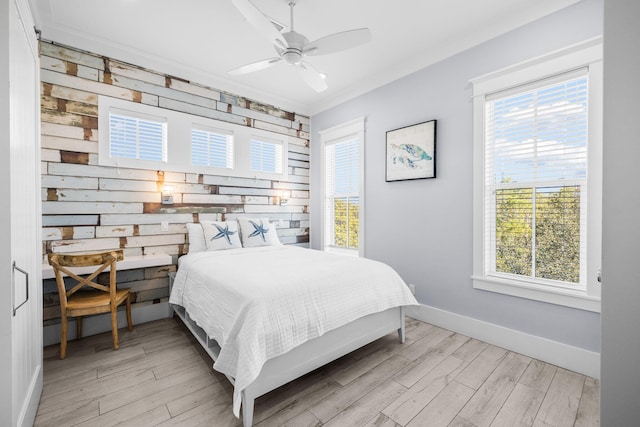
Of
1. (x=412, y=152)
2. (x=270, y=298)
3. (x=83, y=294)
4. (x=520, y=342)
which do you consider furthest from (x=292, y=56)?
(x=520, y=342)

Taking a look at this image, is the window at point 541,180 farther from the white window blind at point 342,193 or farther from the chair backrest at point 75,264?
the chair backrest at point 75,264

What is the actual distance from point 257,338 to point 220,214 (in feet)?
8.07

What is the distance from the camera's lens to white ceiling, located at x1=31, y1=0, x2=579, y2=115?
2.37 metres

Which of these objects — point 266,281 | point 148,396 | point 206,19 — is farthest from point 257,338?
point 206,19

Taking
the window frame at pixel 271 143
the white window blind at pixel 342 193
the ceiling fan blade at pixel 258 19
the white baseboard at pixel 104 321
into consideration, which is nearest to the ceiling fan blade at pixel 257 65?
the ceiling fan blade at pixel 258 19

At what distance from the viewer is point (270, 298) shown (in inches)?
68.9

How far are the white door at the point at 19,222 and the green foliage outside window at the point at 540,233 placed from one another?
334cm

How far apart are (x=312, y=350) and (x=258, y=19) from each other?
227 cm

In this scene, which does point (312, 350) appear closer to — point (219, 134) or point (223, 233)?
point (223, 233)

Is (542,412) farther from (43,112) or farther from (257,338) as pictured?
(43,112)

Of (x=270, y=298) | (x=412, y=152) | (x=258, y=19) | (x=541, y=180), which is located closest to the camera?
(x=270, y=298)

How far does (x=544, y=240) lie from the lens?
7.73 feet

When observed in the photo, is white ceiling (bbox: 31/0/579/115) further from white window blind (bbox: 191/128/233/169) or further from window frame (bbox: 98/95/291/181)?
white window blind (bbox: 191/128/233/169)

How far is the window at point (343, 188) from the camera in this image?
395 centimetres
